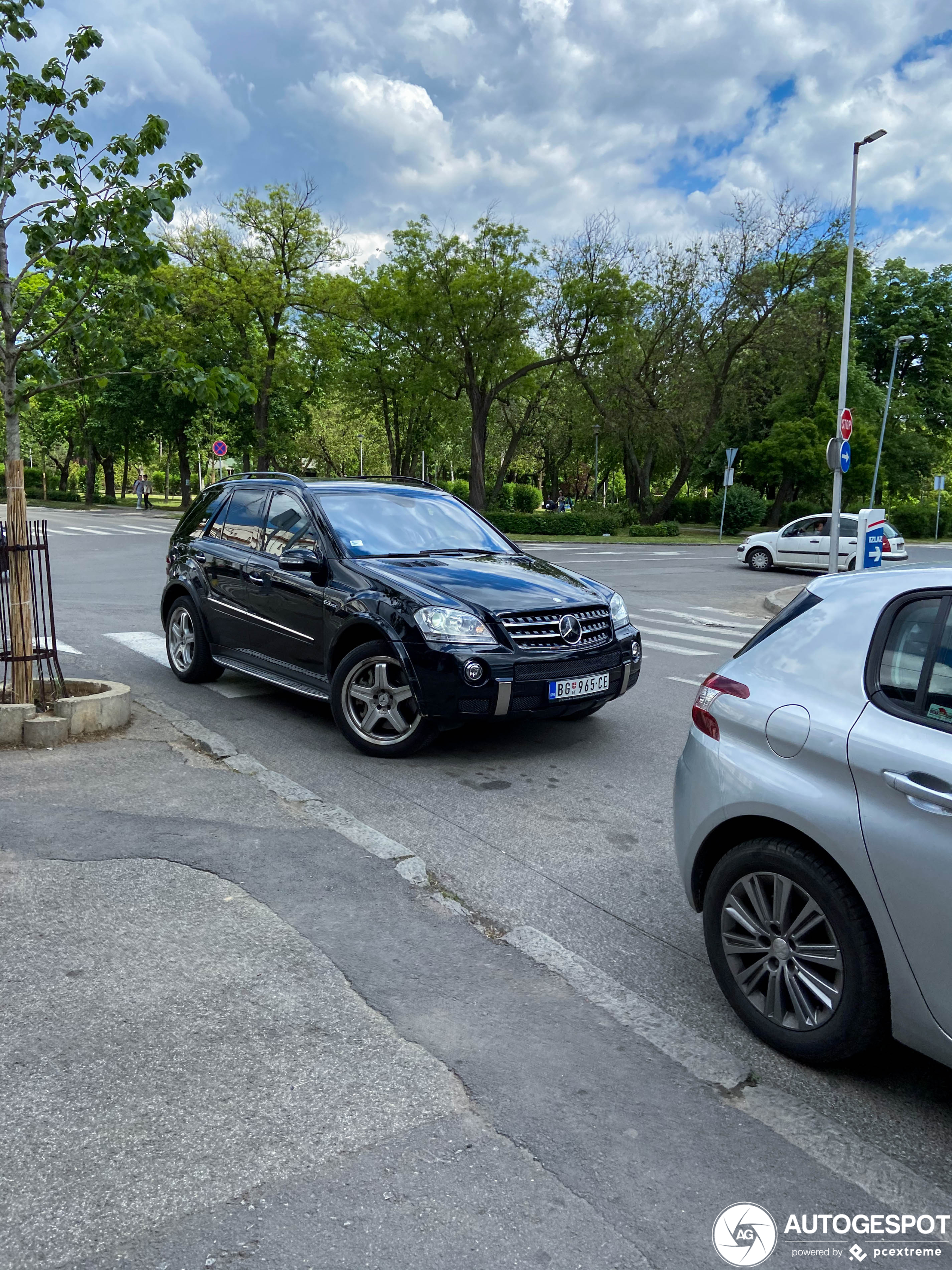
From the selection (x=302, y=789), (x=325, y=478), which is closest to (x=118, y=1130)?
(x=302, y=789)

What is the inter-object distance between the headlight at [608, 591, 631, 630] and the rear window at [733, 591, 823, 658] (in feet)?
9.52

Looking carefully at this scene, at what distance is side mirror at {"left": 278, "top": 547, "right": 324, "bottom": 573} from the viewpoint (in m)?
6.61

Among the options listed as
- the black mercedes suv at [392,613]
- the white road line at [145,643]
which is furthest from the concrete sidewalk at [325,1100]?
the white road line at [145,643]

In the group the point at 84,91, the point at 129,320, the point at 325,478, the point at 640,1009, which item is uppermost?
the point at 84,91

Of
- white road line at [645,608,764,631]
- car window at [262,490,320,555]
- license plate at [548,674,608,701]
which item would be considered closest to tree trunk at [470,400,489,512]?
white road line at [645,608,764,631]

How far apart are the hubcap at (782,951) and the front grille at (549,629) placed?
2872 millimetres

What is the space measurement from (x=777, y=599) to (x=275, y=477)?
1220 centimetres

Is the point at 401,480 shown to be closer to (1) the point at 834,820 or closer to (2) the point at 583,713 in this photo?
(2) the point at 583,713

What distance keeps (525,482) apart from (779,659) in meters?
97.4

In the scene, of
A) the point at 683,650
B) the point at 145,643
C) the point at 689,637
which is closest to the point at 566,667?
the point at 683,650

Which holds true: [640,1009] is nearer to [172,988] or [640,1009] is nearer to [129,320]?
[172,988]

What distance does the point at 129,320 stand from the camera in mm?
7191

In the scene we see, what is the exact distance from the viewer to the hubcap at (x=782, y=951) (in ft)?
9.36

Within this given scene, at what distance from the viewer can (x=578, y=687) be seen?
5992 mm
